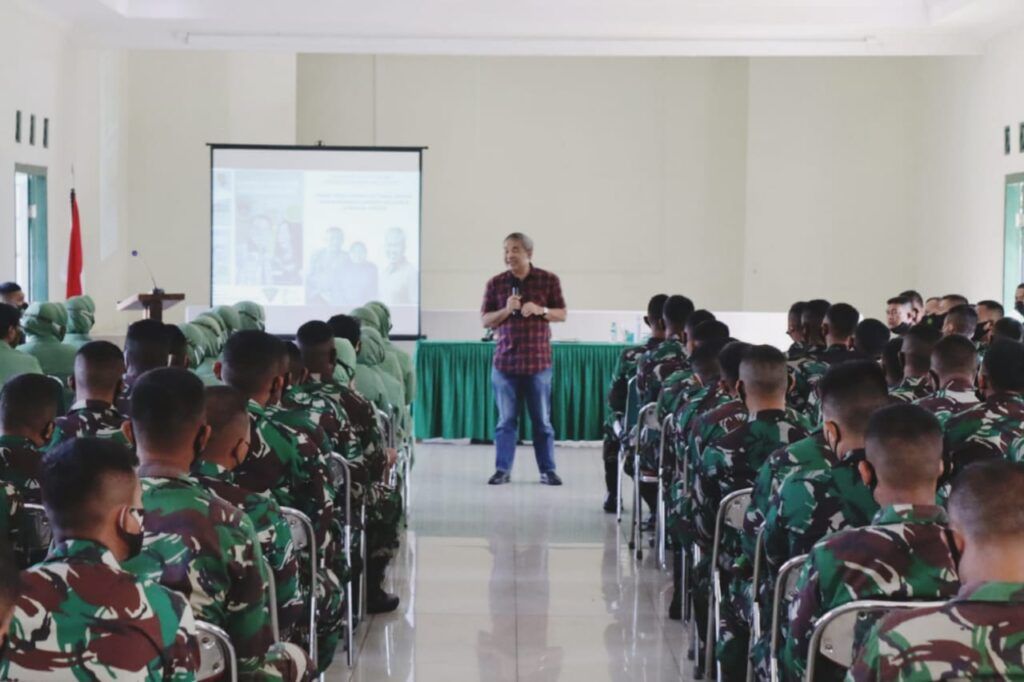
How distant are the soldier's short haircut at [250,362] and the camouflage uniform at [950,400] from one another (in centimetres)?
197

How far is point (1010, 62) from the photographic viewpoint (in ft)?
38.5

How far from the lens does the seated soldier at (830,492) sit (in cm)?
337

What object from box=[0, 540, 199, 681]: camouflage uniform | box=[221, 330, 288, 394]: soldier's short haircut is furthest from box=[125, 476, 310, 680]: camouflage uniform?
box=[221, 330, 288, 394]: soldier's short haircut

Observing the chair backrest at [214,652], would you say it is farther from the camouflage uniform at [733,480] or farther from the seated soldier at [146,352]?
the seated soldier at [146,352]

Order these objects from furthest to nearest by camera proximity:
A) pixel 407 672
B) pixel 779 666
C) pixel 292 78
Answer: pixel 292 78 → pixel 407 672 → pixel 779 666

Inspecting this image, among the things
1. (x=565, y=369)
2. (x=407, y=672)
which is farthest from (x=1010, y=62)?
(x=407, y=672)

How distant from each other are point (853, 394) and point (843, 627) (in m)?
1.07

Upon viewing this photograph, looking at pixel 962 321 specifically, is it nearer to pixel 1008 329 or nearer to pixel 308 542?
pixel 1008 329

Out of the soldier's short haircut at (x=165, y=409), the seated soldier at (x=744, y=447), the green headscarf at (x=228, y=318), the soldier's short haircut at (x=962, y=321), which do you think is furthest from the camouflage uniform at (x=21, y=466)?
the soldier's short haircut at (x=962, y=321)

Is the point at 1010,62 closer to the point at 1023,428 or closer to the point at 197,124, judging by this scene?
the point at 197,124

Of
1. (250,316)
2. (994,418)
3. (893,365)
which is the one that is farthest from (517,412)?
(994,418)

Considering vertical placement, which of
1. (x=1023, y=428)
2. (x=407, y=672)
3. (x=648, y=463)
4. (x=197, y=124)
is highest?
(x=197, y=124)

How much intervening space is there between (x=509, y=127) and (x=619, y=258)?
74.5 inches

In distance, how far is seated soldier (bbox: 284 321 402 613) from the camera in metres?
4.96
